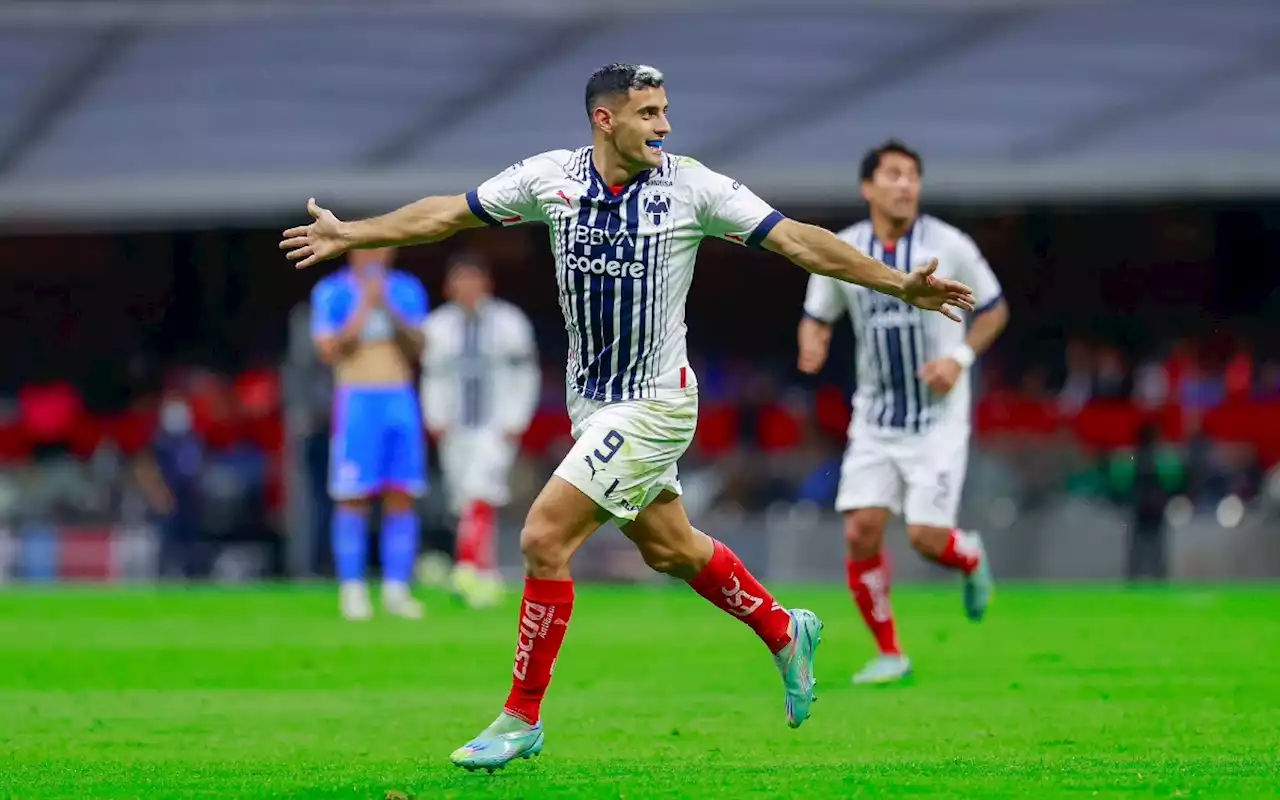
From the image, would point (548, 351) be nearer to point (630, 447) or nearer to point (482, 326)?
point (482, 326)

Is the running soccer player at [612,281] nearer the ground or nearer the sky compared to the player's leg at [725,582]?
nearer the sky

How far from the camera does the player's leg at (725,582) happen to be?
819cm

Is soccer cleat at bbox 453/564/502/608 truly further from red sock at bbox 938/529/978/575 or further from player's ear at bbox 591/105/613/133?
player's ear at bbox 591/105/613/133

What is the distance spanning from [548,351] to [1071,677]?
1587 centimetres

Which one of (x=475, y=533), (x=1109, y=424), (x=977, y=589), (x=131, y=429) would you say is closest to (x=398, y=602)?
(x=475, y=533)

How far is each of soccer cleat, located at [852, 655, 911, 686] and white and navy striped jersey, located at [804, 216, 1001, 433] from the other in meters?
1.18

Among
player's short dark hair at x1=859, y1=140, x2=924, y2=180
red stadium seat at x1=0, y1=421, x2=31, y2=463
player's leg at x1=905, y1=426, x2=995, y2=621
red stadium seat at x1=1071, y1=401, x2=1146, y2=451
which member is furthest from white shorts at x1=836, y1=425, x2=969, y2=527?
red stadium seat at x1=0, y1=421, x2=31, y2=463

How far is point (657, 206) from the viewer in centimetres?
788

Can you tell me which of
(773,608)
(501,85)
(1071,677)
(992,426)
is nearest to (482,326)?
(501,85)

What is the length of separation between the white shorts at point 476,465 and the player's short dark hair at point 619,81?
9.90 metres

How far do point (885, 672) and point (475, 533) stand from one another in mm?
6893

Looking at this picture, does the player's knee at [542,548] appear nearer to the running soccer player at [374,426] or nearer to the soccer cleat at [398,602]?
the running soccer player at [374,426]

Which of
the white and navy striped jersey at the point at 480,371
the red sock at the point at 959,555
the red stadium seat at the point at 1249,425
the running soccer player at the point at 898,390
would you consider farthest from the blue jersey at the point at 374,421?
the red stadium seat at the point at 1249,425

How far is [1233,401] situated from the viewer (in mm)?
23188
